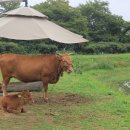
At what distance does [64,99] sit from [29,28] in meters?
2.24

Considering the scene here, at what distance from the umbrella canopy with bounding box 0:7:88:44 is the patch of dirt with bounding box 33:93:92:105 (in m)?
1.61

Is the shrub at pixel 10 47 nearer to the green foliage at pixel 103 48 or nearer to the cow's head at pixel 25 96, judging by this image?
the green foliage at pixel 103 48

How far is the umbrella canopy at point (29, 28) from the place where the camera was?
432 inches

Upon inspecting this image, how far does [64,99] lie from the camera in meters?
12.1

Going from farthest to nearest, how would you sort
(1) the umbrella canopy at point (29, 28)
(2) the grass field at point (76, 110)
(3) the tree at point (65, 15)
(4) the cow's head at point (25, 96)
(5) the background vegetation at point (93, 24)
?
(3) the tree at point (65, 15) < (5) the background vegetation at point (93, 24) < (1) the umbrella canopy at point (29, 28) < (4) the cow's head at point (25, 96) < (2) the grass field at point (76, 110)

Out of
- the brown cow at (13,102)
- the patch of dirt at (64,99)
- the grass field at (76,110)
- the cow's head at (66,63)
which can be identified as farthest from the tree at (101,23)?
the brown cow at (13,102)

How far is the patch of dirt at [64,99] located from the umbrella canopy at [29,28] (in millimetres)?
1612

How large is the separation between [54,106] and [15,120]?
2001 millimetres

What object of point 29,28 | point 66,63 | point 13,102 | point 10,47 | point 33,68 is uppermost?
point 29,28

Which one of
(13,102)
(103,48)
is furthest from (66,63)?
(103,48)

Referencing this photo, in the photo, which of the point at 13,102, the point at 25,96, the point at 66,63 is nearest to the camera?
the point at 13,102

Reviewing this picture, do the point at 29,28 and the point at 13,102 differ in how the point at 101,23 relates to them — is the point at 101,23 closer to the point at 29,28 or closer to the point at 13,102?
the point at 29,28

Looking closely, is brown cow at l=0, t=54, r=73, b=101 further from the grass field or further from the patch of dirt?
the grass field

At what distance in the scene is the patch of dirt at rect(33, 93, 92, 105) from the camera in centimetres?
1161
